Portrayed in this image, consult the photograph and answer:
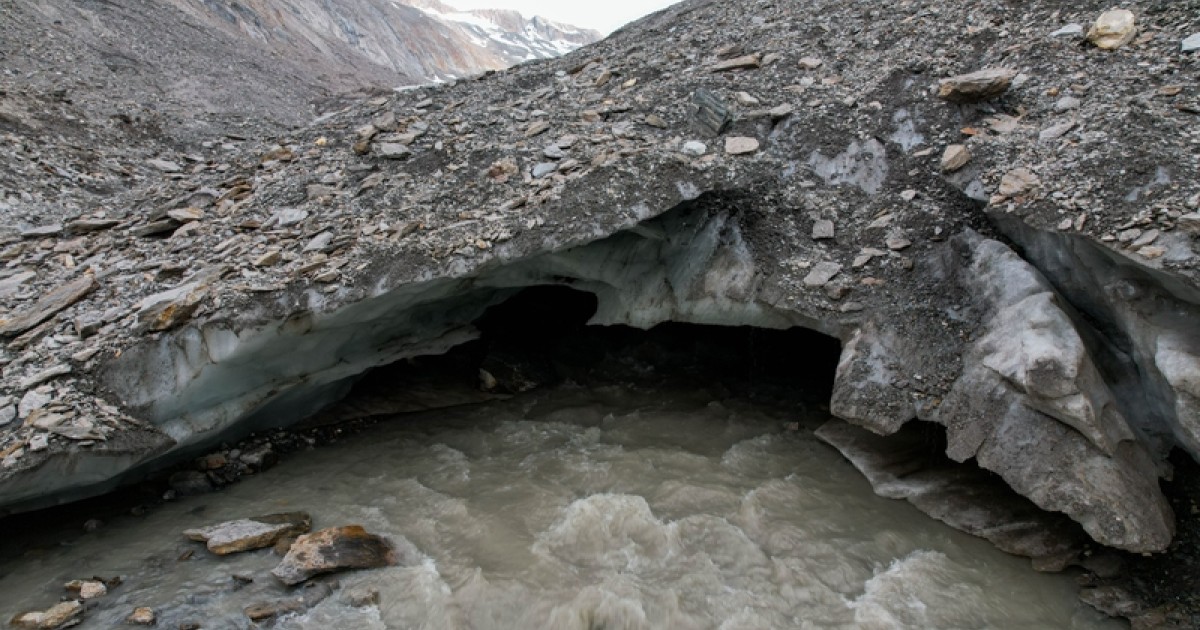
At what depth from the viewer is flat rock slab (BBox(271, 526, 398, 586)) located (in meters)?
4.00

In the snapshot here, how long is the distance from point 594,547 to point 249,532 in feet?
7.32

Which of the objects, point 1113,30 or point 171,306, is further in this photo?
point 1113,30

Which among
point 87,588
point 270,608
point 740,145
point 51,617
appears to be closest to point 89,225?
point 87,588

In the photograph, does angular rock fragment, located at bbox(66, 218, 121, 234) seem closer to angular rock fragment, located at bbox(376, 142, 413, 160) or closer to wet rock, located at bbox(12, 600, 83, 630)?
angular rock fragment, located at bbox(376, 142, 413, 160)

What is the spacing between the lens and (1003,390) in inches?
154

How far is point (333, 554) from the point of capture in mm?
4121

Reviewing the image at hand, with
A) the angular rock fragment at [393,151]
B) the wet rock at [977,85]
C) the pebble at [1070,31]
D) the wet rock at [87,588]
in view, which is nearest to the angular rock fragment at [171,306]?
the wet rock at [87,588]

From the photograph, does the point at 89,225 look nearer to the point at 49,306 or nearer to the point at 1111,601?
the point at 49,306

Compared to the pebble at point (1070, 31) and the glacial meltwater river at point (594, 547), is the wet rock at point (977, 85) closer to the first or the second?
the pebble at point (1070, 31)

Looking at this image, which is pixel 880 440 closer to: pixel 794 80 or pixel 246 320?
pixel 794 80

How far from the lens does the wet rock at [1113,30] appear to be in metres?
4.87

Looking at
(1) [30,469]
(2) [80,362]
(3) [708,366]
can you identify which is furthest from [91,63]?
(3) [708,366]

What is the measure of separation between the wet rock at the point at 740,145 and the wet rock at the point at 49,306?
4906 millimetres

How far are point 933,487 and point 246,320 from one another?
186 inches
